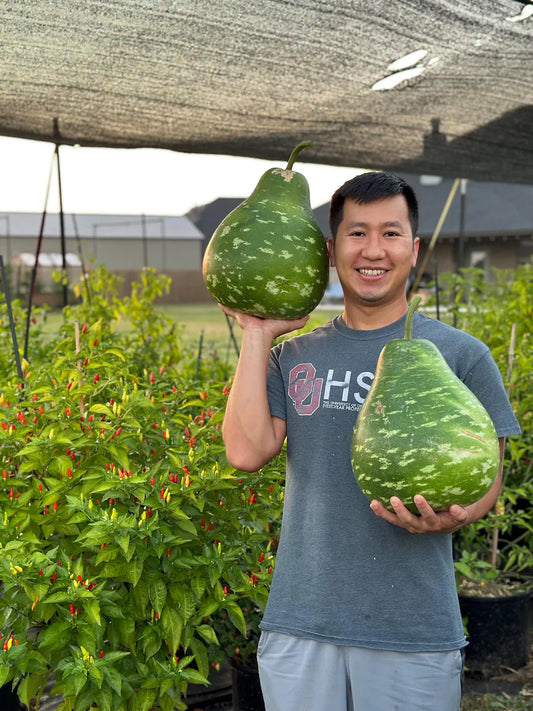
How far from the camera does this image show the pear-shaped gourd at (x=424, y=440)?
150 centimetres

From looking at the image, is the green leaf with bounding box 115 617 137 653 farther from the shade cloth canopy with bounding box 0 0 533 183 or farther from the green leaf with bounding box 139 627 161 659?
the shade cloth canopy with bounding box 0 0 533 183

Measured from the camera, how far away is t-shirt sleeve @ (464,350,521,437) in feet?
5.76

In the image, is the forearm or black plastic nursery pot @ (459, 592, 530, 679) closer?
the forearm

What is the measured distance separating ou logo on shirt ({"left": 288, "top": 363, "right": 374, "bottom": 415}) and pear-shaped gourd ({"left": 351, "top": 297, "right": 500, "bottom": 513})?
0.20 meters

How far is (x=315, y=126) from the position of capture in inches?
158

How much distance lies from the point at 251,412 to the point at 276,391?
151 mm

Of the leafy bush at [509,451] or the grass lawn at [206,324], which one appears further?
the grass lawn at [206,324]

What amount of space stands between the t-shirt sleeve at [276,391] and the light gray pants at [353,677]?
0.54m

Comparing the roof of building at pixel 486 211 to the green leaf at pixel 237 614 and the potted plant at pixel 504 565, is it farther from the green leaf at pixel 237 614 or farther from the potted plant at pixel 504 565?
the green leaf at pixel 237 614

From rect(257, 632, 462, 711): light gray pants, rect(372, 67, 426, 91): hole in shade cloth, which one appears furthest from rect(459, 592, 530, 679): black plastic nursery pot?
rect(372, 67, 426, 91): hole in shade cloth

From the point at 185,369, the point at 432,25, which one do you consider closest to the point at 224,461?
the point at 432,25

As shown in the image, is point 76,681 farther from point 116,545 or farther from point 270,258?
point 270,258

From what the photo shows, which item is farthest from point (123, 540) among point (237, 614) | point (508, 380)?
point (508, 380)

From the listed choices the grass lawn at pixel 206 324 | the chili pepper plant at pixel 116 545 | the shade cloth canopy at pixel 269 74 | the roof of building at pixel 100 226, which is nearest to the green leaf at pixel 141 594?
the chili pepper plant at pixel 116 545
